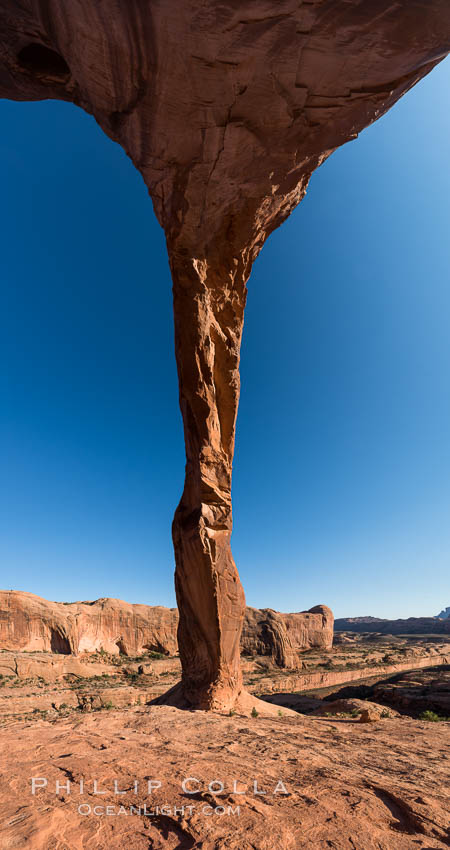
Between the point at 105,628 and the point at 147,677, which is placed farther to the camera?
the point at 105,628

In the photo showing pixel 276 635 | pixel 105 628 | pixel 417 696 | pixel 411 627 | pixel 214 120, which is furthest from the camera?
pixel 411 627

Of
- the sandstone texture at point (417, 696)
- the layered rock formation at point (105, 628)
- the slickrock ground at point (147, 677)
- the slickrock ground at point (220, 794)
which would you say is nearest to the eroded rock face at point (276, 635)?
the layered rock formation at point (105, 628)

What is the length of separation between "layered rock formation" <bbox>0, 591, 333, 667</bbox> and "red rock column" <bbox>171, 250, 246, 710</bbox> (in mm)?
26605

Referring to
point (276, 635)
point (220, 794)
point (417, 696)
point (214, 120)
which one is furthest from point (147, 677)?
point (214, 120)

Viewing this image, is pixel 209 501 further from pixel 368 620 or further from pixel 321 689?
pixel 368 620

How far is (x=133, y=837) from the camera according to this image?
233cm

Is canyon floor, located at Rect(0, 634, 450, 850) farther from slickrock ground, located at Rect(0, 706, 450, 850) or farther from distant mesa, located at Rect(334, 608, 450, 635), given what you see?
distant mesa, located at Rect(334, 608, 450, 635)

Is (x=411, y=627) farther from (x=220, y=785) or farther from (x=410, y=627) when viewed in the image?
(x=220, y=785)

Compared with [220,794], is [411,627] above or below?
below

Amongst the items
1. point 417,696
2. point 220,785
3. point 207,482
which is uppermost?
point 207,482

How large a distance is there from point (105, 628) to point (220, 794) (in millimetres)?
37521

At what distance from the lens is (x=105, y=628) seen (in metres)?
35.1

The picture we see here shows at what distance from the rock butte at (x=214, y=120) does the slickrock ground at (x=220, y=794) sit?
172 inches

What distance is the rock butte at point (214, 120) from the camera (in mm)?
5969
